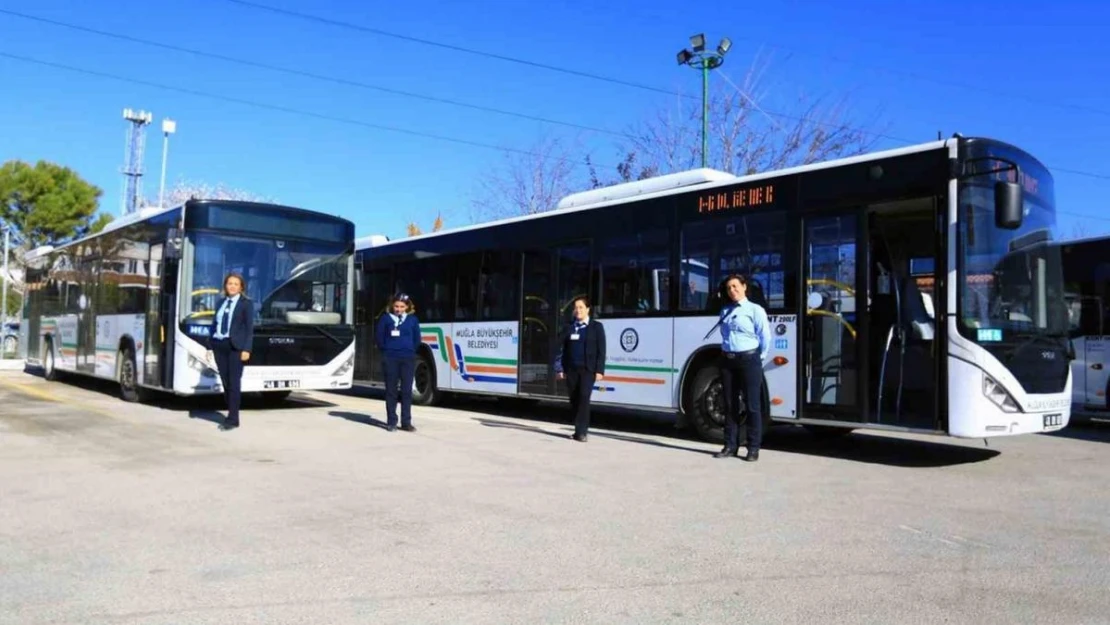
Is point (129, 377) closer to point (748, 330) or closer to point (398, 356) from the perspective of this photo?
point (398, 356)

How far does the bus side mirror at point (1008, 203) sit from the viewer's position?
→ 7629 mm

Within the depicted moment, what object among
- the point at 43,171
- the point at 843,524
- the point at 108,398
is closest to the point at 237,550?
the point at 843,524

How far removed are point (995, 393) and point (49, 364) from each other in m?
19.0

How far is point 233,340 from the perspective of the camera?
33.8 ft

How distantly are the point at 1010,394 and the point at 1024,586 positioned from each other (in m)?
4.05

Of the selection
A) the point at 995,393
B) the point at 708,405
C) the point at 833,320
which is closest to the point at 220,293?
the point at 708,405

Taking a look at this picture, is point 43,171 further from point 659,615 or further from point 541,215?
point 659,615

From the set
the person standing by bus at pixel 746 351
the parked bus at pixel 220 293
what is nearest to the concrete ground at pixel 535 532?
the person standing by bus at pixel 746 351

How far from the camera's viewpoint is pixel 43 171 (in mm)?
40875

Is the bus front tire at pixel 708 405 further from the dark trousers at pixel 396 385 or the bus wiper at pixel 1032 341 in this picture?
the dark trousers at pixel 396 385

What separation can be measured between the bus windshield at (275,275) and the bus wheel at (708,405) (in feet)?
19.0

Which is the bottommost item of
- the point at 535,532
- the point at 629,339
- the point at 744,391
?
the point at 535,532

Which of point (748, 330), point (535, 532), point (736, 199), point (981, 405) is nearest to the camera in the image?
point (535, 532)

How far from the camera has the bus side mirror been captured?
300 inches
